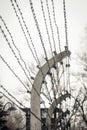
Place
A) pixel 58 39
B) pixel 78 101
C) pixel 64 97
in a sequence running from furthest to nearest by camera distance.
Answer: pixel 78 101, pixel 64 97, pixel 58 39

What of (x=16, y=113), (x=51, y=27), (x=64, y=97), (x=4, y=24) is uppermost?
(x=16, y=113)

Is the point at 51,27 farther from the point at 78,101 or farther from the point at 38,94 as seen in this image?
the point at 78,101

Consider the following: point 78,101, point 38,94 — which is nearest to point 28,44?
point 38,94

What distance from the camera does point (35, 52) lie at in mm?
5551

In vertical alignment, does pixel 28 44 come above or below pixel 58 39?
below

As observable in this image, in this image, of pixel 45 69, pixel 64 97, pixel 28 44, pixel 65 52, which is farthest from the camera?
pixel 64 97

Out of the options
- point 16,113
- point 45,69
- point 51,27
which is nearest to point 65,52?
point 45,69

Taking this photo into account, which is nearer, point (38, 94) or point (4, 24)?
point (4, 24)

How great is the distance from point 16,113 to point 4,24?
6101 centimetres

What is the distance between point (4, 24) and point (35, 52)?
1458 mm

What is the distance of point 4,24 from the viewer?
428cm

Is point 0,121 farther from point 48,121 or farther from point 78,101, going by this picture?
point 48,121

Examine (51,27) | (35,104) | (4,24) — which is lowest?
(35,104)

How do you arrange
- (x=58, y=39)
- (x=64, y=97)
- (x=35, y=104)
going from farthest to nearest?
(x=64, y=97) < (x=35, y=104) < (x=58, y=39)
